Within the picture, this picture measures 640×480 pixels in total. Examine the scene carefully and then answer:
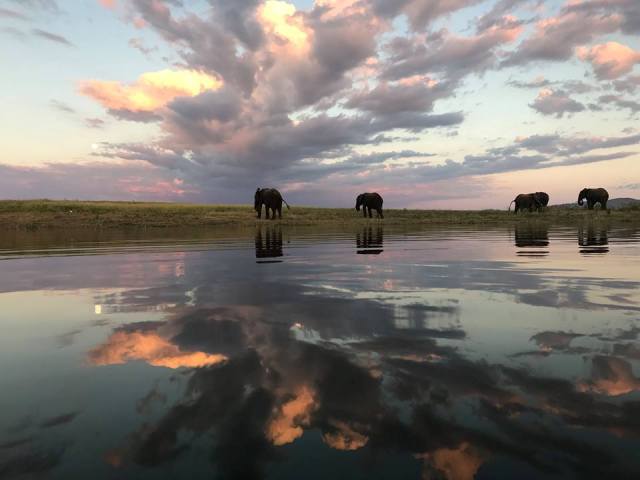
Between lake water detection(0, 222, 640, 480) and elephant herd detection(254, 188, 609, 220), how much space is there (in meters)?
34.2

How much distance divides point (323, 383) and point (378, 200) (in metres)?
44.8

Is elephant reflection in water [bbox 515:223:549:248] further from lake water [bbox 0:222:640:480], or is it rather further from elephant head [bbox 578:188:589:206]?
elephant head [bbox 578:188:589:206]

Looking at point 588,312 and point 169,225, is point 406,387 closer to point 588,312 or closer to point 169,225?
point 588,312

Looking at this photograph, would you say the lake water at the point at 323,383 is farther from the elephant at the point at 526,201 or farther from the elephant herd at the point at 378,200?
the elephant at the point at 526,201

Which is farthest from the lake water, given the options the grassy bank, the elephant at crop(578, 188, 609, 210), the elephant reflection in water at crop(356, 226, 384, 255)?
the elephant at crop(578, 188, 609, 210)

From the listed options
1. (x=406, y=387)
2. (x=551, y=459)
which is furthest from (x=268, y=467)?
(x=551, y=459)

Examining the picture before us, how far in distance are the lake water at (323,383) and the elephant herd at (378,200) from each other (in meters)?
34.2

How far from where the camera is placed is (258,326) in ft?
18.0

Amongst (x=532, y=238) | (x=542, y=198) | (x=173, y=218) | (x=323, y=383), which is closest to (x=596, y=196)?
(x=542, y=198)

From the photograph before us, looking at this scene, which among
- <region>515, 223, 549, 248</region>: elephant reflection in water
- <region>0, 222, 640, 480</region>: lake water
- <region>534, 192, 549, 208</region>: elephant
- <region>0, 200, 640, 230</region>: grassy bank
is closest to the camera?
<region>0, 222, 640, 480</region>: lake water

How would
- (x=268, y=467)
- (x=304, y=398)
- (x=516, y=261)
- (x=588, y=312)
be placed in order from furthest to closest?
(x=516, y=261), (x=588, y=312), (x=304, y=398), (x=268, y=467)

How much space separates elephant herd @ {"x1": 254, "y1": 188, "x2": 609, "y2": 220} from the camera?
1635 inches

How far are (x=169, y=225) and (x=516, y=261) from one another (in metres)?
37.7

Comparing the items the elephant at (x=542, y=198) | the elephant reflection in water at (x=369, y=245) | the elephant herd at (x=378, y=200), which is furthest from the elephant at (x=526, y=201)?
the elephant reflection in water at (x=369, y=245)
